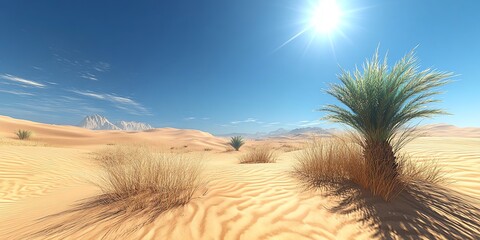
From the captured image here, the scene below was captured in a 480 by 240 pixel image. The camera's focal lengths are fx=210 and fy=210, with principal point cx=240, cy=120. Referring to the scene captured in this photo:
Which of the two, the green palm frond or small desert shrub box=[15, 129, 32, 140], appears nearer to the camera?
the green palm frond

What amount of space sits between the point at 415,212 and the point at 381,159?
0.86 meters

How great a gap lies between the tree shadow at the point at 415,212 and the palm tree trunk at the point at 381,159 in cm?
39

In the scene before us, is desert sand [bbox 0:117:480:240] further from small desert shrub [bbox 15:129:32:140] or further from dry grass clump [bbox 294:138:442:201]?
small desert shrub [bbox 15:129:32:140]

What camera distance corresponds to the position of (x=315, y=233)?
2.41 meters

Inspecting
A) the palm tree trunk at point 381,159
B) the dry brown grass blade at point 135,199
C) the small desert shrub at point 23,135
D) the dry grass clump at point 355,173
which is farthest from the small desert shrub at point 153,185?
the small desert shrub at point 23,135

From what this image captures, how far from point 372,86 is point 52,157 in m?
12.9

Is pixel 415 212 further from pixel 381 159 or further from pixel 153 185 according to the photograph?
pixel 153 185

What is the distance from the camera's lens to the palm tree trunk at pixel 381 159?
11.0 ft

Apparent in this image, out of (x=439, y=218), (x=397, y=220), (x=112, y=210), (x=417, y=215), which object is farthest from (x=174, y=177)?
(x=439, y=218)

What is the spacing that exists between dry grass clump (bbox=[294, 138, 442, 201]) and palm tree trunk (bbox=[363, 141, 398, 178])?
2 centimetres

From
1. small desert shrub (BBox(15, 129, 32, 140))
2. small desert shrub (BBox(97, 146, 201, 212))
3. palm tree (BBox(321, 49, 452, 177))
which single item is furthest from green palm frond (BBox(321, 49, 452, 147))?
small desert shrub (BBox(15, 129, 32, 140))

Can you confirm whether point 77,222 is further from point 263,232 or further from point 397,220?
point 397,220

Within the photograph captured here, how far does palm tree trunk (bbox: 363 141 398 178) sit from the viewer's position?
336cm

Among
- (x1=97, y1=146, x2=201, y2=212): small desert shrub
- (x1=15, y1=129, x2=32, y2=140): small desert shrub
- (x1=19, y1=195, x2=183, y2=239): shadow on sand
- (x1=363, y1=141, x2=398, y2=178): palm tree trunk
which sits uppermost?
(x1=15, y1=129, x2=32, y2=140): small desert shrub
